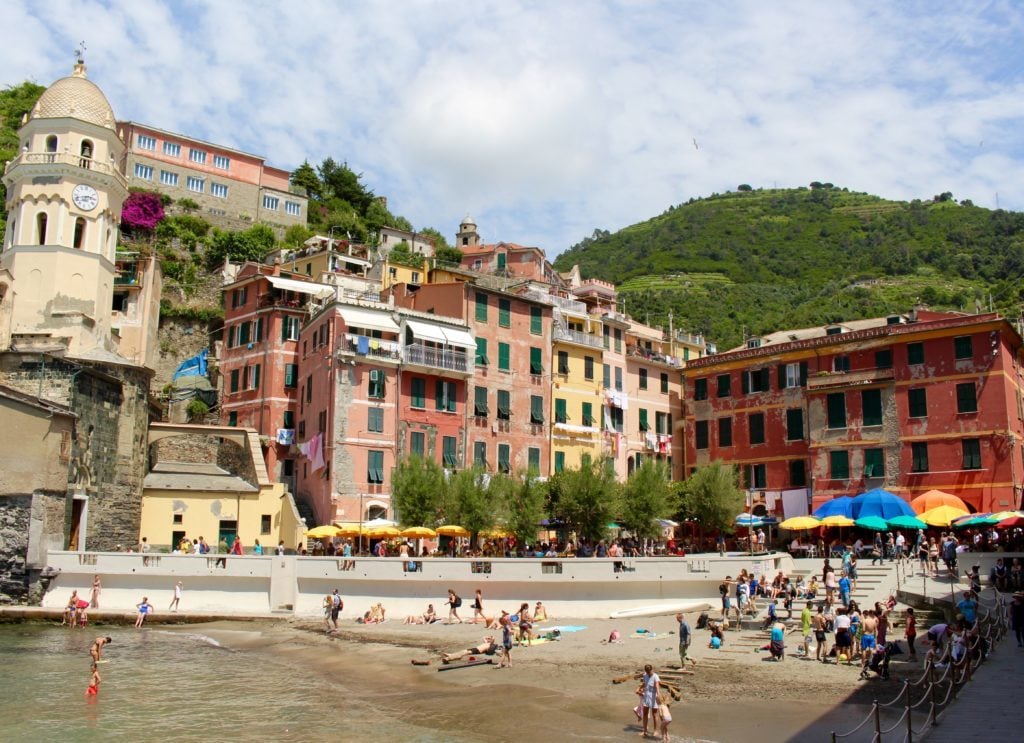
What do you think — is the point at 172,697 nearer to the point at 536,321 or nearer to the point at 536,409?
the point at 536,409

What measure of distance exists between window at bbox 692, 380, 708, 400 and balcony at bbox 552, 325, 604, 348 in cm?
594

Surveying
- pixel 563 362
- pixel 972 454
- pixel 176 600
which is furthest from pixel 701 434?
pixel 176 600

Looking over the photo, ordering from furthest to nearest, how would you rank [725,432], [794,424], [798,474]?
[725,432]
[794,424]
[798,474]

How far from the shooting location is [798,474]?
156ft

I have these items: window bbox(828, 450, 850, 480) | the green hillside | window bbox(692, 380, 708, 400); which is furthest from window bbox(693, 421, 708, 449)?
the green hillside

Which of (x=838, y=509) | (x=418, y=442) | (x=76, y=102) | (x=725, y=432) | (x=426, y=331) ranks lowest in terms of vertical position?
(x=838, y=509)

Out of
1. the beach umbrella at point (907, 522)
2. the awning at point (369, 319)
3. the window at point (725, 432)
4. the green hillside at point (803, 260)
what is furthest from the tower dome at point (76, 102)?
the green hillside at point (803, 260)

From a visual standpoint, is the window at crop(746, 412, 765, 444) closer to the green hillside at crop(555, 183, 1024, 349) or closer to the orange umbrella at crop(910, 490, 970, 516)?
the orange umbrella at crop(910, 490, 970, 516)

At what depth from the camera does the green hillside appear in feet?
327

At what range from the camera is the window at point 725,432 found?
51438 millimetres

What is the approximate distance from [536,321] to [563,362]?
2.92 meters

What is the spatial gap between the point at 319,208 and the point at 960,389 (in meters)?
65.1

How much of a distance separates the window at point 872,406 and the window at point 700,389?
32.4ft

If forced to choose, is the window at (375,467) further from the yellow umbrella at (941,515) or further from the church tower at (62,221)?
the yellow umbrella at (941,515)
